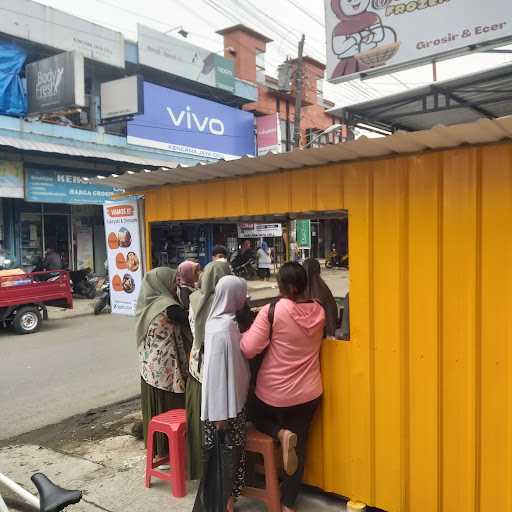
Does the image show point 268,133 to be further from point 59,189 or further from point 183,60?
point 59,189

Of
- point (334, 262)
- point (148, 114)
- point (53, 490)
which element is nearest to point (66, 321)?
point (148, 114)

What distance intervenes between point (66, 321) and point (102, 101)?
6439 mm

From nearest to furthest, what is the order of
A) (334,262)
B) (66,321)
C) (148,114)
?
(66,321), (148,114), (334,262)

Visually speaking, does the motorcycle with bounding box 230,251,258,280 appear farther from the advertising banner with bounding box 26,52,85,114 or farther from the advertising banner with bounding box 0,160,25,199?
the advertising banner with bounding box 26,52,85,114

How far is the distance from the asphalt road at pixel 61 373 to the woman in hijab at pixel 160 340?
1990 millimetres

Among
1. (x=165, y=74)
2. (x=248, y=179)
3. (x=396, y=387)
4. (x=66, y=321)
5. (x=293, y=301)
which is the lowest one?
(x=66, y=321)

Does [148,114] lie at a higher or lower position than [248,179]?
higher

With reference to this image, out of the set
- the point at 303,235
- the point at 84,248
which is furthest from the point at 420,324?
the point at 303,235

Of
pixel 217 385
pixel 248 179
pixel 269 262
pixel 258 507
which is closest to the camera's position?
pixel 217 385

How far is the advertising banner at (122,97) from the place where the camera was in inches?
548

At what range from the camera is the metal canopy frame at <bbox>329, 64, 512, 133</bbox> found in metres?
5.82

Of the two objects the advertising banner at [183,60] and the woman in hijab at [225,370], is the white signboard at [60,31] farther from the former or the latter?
the woman in hijab at [225,370]

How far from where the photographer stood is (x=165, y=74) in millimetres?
A: 17359

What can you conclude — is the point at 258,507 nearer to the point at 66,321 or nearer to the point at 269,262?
the point at 66,321
